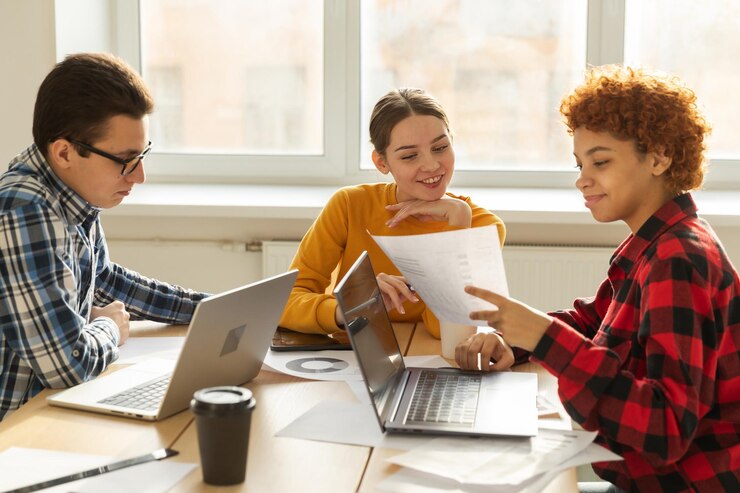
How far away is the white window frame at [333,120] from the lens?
327 centimetres

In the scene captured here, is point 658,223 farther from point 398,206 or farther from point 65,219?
point 65,219

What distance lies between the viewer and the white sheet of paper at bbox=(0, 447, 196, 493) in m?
1.12

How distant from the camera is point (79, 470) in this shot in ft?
3.83

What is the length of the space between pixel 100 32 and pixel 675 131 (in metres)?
2.54

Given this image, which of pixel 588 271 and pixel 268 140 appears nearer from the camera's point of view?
pixel 588 271

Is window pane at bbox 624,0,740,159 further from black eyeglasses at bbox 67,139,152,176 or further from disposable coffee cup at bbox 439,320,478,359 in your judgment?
black eyeglasses at bbox 67,139,152,176

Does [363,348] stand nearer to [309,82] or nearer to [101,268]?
[101,268]

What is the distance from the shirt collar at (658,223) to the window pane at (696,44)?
6.36 ft

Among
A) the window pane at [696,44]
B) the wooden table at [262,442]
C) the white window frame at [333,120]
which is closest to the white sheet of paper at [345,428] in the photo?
Result: the wooden table at [262,442]

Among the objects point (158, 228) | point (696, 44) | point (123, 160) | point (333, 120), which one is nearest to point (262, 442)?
point (123, 160)

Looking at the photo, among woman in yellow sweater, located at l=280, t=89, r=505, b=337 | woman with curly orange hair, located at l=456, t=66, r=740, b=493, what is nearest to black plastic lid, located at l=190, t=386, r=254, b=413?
woman with curly orange hair, located at l=456, t=66, r=740, b=493

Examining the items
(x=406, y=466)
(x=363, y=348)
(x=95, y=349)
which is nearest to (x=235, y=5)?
Answer: (x=95, y=349)

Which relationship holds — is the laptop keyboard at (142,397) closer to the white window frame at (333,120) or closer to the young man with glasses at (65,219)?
the young man with glasses at (65,219)

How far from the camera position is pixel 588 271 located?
10.1 ft
